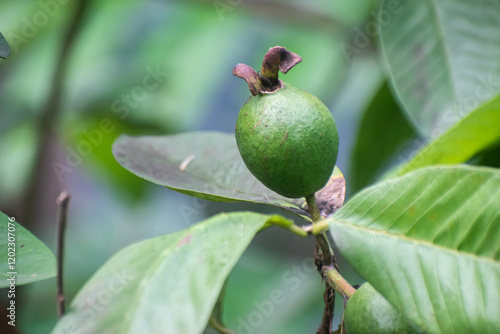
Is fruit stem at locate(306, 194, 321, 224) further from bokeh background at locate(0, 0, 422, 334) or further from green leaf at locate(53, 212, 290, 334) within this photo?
bokeh background at locate(0, 0, 422, 334)

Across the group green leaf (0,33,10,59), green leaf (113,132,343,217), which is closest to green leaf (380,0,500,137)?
green leaf (113,132,343,217)

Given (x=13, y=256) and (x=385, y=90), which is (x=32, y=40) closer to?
(x=385, y=90)

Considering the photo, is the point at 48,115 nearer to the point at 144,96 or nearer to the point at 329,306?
the point at 144,96

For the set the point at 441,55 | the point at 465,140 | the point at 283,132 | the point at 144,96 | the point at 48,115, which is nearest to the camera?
the point at 283,132

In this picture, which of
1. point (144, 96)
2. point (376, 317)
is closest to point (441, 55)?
point (376, 317)

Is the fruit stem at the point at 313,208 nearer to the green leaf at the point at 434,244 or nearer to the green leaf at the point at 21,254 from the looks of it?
the green leaf at the point at 434,244

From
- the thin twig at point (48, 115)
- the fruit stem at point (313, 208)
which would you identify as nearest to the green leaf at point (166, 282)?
the fruit stem at point (313, 208)
